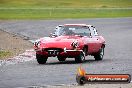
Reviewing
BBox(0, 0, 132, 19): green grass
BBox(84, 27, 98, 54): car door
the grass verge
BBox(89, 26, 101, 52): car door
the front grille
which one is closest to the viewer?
the front grille

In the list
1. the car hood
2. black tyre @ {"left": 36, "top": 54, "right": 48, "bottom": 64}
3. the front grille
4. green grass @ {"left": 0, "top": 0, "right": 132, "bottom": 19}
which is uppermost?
the car hood

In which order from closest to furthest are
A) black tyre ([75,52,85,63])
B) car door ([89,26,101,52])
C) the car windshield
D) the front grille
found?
the front grille
black tyre ([75,52,85,63])
the car windshield
car door ([89,26,101,52])

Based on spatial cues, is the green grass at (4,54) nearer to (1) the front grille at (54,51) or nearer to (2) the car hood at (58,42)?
(2) the car hood at (58,42)

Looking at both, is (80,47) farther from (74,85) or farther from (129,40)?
(129,40)

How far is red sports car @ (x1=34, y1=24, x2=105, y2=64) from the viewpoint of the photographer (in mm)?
21562

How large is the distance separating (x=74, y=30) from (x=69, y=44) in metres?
1.42

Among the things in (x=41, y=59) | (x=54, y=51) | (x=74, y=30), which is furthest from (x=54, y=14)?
(x=54, y=51)

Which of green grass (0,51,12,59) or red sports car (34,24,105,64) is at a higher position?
red sports car (34,24,105,64)

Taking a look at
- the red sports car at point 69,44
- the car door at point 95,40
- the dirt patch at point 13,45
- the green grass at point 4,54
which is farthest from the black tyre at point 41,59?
the dirt patch at point 13,45

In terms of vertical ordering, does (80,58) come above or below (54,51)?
below

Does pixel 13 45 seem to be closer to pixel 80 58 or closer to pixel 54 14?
pixel 80 58

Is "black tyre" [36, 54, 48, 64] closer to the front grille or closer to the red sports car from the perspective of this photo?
the red sports car

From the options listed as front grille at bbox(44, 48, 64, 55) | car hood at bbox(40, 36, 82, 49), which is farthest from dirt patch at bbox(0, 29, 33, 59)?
front grille at bbox(44, 48, 64, 55)

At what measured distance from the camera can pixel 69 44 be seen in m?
21.7
